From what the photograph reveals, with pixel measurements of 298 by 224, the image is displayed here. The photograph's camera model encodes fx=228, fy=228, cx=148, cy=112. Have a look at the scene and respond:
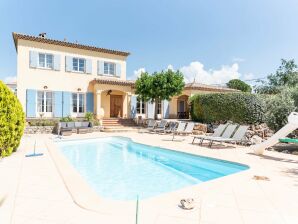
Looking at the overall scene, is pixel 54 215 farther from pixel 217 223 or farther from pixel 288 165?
pixel 288 165

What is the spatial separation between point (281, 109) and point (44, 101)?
1789cm

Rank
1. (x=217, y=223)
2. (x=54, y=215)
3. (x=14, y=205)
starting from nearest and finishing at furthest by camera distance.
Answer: (x=217, y=223)
(x=54, y=215)
(x=14, y=205)

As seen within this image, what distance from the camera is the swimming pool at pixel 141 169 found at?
20.7 feet

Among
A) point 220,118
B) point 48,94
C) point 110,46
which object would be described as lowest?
point 220,118

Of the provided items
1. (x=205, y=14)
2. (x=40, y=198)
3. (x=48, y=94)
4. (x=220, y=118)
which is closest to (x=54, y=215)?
(x=40, y=198)

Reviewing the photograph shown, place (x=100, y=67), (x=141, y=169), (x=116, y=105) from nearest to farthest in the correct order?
(x=141, y=169)
(x=100, y=67)
(x=116, y=105)

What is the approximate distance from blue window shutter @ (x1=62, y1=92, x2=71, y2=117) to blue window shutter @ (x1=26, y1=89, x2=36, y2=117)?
2.33m

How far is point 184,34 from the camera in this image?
1978cm

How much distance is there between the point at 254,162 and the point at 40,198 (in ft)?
21.7

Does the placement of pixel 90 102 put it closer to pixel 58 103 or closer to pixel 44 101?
pixel 58 103

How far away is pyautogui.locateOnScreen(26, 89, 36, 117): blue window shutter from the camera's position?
1891cm

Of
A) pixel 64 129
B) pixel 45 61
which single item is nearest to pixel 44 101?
pixel 45 61

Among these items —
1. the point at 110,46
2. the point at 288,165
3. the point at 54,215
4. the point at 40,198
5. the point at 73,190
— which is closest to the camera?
the point at 54,215

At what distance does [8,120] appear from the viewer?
8.10m
